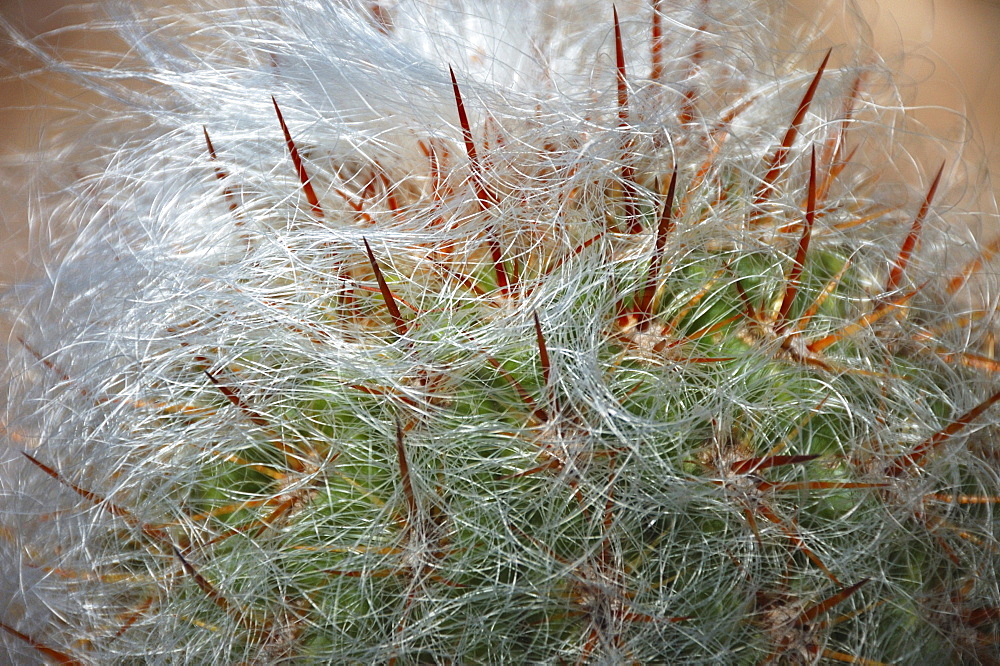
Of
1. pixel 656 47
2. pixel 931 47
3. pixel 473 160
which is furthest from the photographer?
pixel 931 47

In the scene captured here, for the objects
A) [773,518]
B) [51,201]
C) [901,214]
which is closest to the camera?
[773,518]

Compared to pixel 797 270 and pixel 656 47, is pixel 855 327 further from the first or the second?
pixel 656 47

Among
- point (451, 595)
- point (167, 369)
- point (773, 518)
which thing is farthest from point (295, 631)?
point (773, 518)

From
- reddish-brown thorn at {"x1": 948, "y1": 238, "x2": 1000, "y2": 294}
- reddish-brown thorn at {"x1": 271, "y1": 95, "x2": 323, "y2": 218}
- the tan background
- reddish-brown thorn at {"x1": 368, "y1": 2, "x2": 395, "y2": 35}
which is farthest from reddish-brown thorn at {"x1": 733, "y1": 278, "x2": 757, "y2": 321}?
the tan background

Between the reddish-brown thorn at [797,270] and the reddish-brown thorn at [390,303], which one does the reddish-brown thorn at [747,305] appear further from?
the reddish-brown thorn at [390,303]

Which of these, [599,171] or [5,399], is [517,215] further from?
A: [5,399]

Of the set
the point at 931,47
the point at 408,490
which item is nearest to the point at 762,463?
the point at 408,490

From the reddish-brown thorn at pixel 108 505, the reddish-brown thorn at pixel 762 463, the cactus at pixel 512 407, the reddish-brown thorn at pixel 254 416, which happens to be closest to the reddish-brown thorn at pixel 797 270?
the cactus at pixel 512 407
